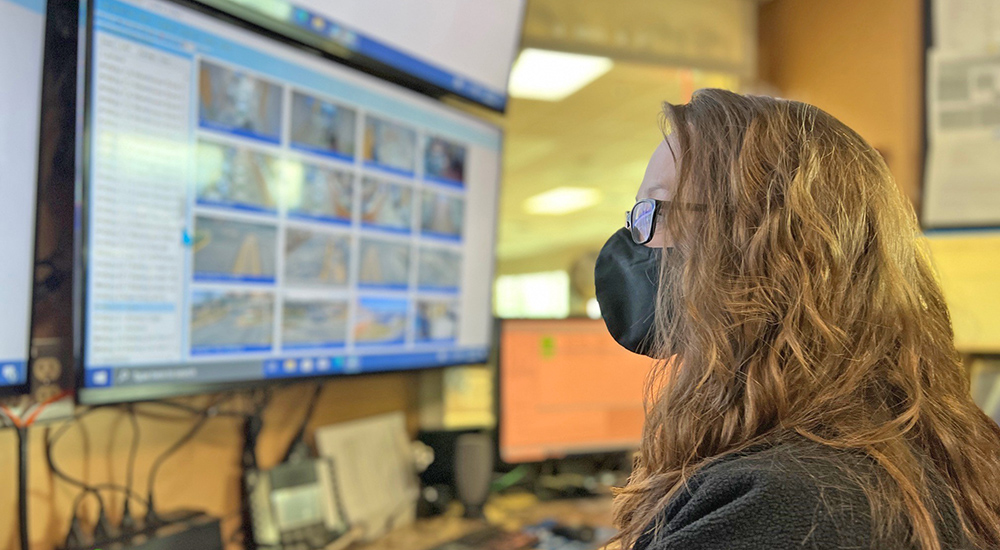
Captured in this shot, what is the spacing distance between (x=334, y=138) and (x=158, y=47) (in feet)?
1.14

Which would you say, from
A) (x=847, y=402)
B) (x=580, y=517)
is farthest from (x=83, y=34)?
(x=580, y=517)

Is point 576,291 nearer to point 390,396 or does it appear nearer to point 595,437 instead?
point 595,437

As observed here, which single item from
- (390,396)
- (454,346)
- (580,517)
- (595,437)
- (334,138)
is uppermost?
(334,138)

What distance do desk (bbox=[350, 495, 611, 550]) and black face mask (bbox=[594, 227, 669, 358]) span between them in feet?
2.43

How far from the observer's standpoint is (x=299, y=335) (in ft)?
4.16

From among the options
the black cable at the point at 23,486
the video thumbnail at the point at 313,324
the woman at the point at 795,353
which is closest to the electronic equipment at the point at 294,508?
the video thumbnail at the point at 313,324

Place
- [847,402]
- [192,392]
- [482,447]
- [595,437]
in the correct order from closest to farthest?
[847,402] < [192,392] < [482,447] < [595,437]

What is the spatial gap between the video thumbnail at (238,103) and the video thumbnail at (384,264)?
288 millimetres

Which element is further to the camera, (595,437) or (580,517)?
(595,437)

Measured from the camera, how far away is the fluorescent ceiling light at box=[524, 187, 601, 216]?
220 centimetres

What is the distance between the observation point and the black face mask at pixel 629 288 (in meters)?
0.79

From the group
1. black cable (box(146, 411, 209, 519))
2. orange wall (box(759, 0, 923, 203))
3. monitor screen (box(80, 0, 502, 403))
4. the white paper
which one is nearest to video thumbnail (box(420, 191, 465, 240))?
monitor screen (box(80, 0, 502, 403))

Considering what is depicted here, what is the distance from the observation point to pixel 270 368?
1.22 meters

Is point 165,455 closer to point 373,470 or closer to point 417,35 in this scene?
point 373,470
